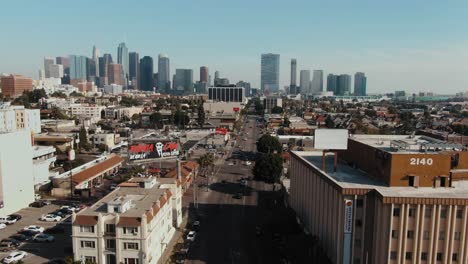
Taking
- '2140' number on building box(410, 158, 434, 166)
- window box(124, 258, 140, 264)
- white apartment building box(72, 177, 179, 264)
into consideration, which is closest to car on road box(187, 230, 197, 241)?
white apartment building box(72, 177, 179, 264)

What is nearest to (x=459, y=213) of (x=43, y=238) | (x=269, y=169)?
(x=269, y=169)

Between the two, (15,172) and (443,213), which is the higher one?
(443,213)

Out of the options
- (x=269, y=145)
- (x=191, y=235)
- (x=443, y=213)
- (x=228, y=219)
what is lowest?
(x=228, y=219)

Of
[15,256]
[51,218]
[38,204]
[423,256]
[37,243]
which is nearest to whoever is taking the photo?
[423,256]

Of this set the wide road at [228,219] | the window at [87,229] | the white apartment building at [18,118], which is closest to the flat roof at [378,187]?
the wide road at [228,219]

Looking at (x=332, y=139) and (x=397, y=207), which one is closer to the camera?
(x=397, y=207)

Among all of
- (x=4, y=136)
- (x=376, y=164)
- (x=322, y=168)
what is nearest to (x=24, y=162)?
(x=4, y=136)

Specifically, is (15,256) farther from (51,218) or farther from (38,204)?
(38,204)
